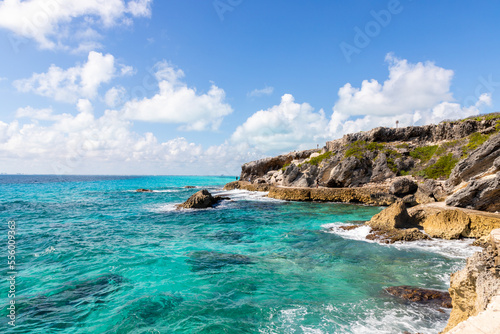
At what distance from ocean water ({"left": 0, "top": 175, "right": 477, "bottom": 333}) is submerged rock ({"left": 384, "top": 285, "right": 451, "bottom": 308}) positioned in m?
0.46

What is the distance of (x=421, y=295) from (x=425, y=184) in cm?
2387

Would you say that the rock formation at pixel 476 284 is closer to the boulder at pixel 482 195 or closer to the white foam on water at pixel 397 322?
the white foam on water at pixel 397 322

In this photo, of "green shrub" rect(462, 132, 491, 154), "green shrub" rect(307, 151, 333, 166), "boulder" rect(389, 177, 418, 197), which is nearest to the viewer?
"boulder" rect(389, 177, 418, 197)

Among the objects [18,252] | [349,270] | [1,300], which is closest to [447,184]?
[349,270]

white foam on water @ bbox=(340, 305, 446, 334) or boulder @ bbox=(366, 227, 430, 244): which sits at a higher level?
boulder @ bbox=(366, 227, 430, 244)

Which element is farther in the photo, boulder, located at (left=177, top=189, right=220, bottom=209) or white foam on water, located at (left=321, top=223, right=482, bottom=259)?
boulder, located at (left=177, top=189, right=220, bottom=209)

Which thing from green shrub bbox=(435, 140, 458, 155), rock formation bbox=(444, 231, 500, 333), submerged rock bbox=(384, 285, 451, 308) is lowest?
submerged rock bbox=(384, 285, 451, 308)

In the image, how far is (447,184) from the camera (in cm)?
2502

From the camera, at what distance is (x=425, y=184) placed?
27812 mm

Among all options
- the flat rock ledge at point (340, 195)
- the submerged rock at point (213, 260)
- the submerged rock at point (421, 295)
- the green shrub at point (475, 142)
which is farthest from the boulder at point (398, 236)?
the green shrub at point (475, 142)

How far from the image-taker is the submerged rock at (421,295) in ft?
26.9

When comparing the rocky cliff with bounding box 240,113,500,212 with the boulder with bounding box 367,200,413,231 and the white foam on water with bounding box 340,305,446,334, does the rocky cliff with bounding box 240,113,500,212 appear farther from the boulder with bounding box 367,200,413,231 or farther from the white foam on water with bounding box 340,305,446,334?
the white foam on water with bounding box 340,305,446,334

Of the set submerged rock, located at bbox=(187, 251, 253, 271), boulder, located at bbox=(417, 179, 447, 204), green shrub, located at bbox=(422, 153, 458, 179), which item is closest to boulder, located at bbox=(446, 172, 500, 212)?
boulder, located at bbox=(417, 179, 447, 204)

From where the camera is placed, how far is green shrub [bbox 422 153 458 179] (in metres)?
38.1
